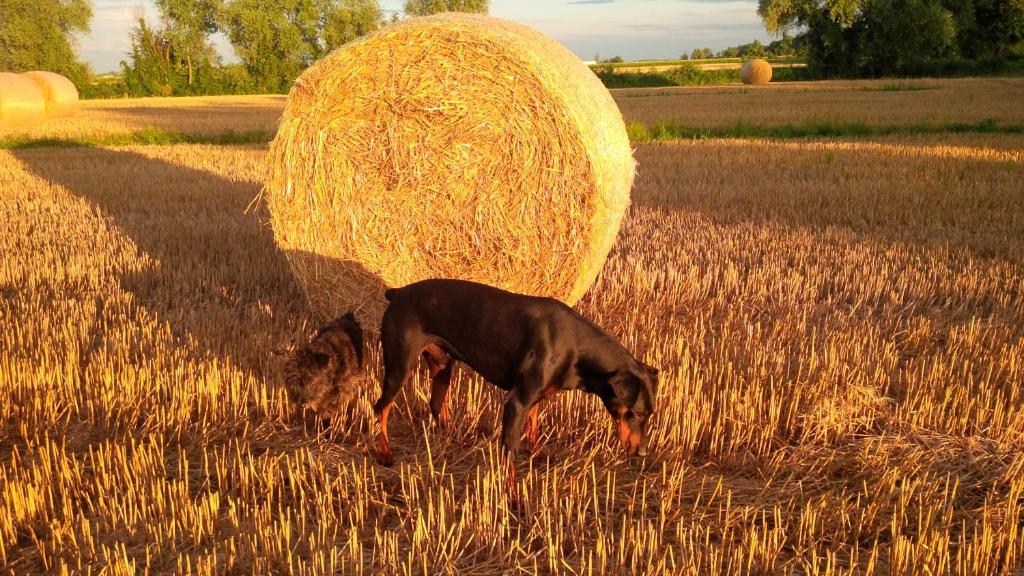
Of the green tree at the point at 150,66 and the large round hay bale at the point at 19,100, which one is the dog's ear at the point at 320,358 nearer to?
the large round hay bale at the point at 19,100

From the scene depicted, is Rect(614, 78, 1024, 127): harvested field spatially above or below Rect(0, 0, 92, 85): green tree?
below

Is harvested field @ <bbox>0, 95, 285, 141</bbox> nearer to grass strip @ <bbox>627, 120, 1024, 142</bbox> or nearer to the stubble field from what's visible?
grass strip @ <bbox>627, 120, 1024, 142</bbox>

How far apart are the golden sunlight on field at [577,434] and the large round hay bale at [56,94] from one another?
19403mm

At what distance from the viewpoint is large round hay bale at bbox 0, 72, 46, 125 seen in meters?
20.4

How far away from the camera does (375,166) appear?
203 inches

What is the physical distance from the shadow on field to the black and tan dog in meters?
1.33

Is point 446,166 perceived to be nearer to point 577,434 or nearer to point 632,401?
point 577,434

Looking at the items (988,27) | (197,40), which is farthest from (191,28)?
(988,27)

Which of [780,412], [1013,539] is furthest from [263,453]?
[1013,539]

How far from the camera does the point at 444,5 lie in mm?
78250

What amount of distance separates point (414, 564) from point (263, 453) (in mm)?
1273

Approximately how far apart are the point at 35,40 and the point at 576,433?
64.4 m

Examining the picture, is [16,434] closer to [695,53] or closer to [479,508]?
[479,508]

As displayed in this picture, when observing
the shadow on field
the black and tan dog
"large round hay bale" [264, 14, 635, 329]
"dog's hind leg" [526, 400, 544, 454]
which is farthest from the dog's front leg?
"large round hay bale" [264, 14, 635, 329]
